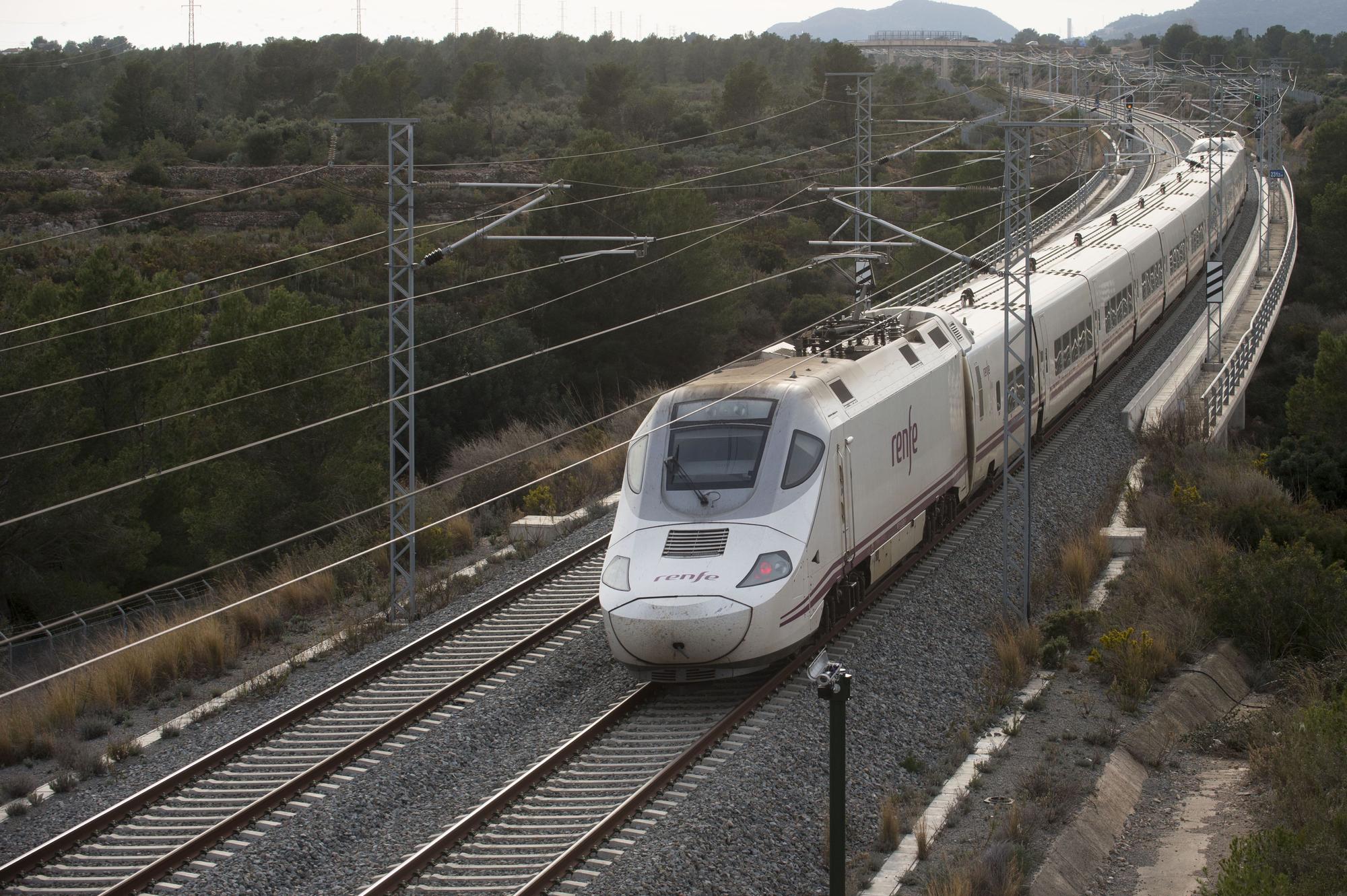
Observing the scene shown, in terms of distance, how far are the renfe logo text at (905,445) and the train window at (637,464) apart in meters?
3.45

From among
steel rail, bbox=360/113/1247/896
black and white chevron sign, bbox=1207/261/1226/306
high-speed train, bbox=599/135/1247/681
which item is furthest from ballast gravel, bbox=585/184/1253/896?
black and white chevron sign, bbox=1207/261/1226/306

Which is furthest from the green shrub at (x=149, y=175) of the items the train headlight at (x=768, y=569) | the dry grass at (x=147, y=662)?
the train headlight at (x=768, y=569)

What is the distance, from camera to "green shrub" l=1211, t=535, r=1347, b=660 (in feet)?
54.8

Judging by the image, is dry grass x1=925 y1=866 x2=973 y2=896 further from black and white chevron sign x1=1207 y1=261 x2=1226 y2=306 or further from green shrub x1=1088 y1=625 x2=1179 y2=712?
black and white chevron sign x1=1207 y1=261 x2=1226 y2=306

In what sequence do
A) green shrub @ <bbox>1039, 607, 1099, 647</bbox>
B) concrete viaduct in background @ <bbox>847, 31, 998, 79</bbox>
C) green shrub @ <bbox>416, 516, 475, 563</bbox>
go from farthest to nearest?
1. concrete viaduct in background @ <bbox>847, 31, 998, 79</bbox>
2. green shrub @ <bbox>416, 516, 475, 563</bbox>
3. green shrub @ <bbox>1039, 607, 1099, 647</bbox>

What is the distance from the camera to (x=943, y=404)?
19500mm

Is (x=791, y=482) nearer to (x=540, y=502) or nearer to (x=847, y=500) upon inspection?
(x=847, y=500)

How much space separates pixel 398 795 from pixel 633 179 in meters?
32.9

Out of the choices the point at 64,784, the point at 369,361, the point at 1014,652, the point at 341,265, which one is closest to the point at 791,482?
the point at 1014,652

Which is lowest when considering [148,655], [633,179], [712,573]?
[148,655]

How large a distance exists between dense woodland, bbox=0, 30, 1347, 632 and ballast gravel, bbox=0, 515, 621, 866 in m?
4.27

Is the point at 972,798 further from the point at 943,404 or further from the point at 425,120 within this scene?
the point at 425,120

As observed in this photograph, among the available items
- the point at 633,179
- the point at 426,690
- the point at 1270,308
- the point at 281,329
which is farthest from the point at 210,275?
the point at 426,690

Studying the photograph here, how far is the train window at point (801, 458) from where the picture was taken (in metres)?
14.6
